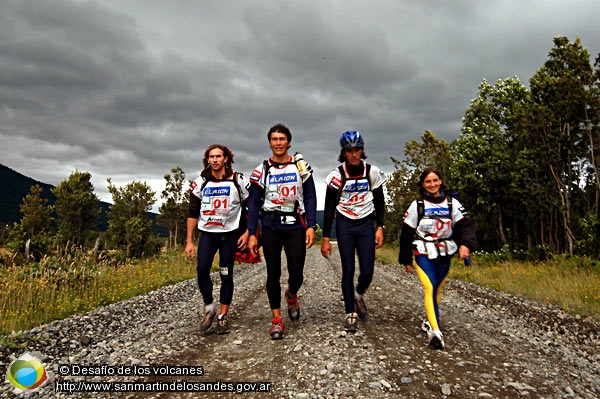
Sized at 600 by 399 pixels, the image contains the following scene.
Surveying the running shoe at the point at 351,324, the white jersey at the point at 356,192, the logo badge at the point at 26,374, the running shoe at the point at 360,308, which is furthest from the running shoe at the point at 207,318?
the white jersey at the point at 356,192

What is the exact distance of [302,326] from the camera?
17.4 feet

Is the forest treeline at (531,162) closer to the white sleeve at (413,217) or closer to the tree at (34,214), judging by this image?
the tree at (34,214)

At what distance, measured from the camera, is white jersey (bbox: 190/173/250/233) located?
203 inches

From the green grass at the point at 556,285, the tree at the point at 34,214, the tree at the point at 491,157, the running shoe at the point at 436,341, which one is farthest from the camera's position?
the tree at the point at 34,214

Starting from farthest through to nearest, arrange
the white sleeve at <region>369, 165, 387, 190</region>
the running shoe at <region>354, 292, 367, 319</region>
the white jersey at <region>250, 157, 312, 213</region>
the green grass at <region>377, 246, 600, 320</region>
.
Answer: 1. the green grass at <region>377, 246, 600, 320</region>
2. the running shoe at <region>354, 292, 367, 319</region>
3. the white sleeve at <region>369, 165, 387, 190</region>
4. the white jersey at <region>250, 157, 312, 213</region>

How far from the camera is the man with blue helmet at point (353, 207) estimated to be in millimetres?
5117

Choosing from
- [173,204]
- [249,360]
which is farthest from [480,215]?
[173,204]

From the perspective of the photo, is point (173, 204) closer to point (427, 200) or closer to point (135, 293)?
point (135, 293)

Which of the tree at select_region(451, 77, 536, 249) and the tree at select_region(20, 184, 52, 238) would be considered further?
the tree at select_region(20, 184, 52, 238)

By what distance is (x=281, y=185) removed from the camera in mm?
4914

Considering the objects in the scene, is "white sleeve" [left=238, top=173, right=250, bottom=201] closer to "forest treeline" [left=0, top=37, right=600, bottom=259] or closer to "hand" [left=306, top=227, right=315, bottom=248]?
"hand" [left=306, top=227, right=315, bottom=248]

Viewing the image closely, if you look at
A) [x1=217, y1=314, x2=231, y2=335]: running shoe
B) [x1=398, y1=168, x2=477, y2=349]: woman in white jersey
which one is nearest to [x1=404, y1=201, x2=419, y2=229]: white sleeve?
[x1=398, y1=168, x2=477, y2=349]: woman in white jersey

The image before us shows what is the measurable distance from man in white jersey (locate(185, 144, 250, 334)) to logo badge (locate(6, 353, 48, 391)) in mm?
1985

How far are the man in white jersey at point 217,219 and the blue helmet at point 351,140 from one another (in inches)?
63.8
